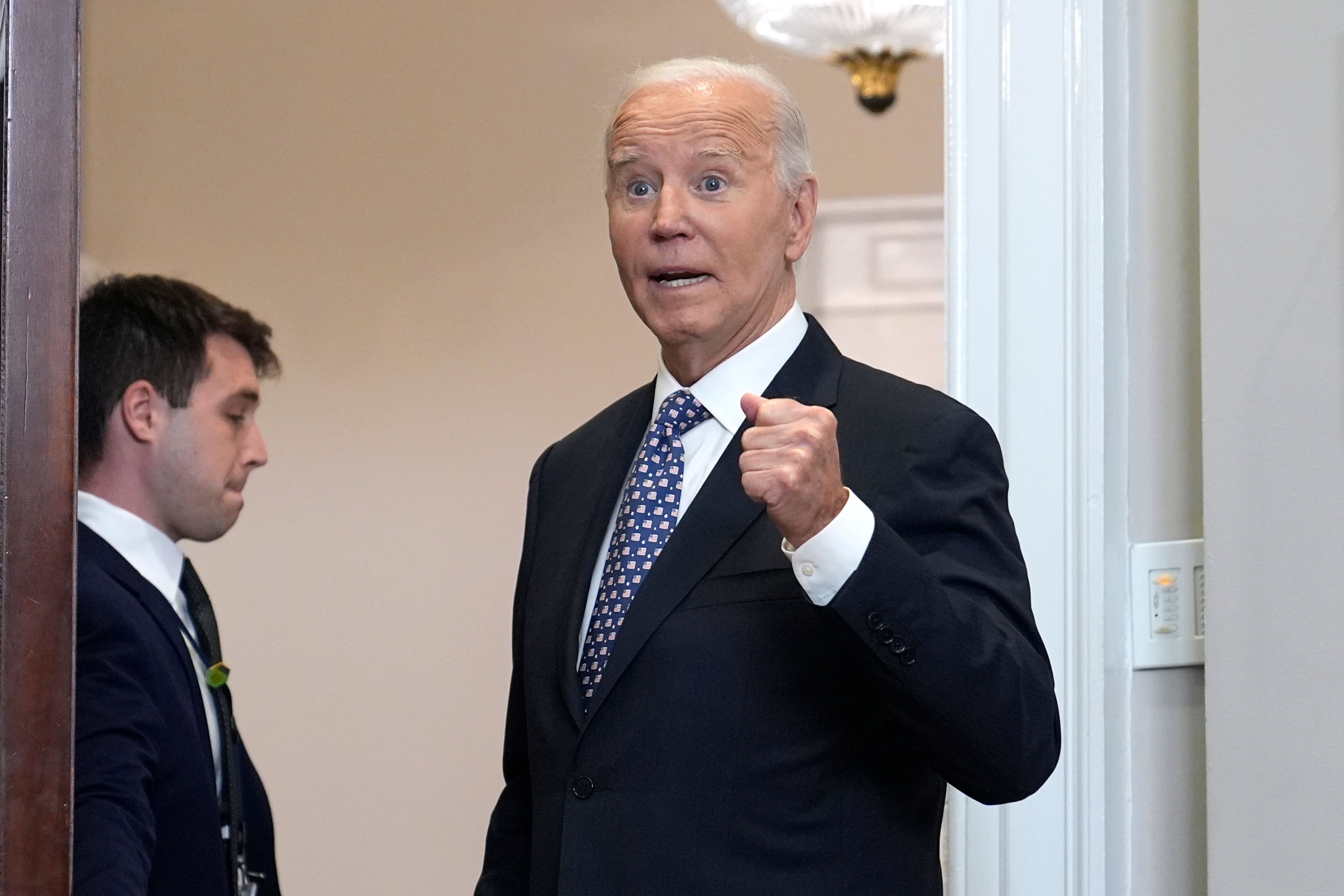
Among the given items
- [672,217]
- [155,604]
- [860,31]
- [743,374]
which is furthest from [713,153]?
[860,31]

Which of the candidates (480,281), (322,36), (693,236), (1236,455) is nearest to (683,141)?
(693,236)

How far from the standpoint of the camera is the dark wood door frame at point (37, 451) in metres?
1.16

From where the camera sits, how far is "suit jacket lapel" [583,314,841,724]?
1.27m

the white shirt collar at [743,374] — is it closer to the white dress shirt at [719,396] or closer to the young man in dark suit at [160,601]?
the white dress shirt at [719,396]

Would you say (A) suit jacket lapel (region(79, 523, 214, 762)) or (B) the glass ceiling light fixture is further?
(B) the glass ceiling light fixture

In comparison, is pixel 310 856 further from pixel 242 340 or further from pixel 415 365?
pixel 242 340


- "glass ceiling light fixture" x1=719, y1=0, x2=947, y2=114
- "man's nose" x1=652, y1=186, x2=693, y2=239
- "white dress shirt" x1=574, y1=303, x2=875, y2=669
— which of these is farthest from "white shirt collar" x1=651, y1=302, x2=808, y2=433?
"glass ceiling light fixture" x1=719, y1=0, x2=947, y2=114

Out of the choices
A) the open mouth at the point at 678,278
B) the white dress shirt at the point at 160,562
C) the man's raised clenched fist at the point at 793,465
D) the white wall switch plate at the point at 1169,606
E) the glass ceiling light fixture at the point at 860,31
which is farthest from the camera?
the glass ceiling light fixture at the point at 860,31

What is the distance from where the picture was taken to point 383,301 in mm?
4191

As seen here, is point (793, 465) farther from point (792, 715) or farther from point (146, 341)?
point (146, 341)

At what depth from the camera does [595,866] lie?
125 cm

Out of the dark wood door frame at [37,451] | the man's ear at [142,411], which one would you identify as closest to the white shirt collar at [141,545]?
the man's ear at [142,411]

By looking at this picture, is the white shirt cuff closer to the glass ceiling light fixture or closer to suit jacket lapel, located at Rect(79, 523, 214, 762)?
suit jacket lapel, located at Rect(79, 523, 214, 762)

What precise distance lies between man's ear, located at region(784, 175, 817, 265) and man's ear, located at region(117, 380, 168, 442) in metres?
0.77
